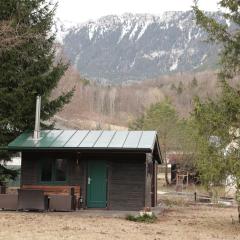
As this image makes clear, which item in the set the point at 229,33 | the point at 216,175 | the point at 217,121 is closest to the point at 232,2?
the point at 229,33

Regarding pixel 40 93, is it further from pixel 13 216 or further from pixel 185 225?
pixel 185 225

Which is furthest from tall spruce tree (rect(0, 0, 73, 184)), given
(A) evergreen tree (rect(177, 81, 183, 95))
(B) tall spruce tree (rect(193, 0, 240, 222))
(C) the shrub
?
(A) evergreen tree (rect(177, 81, 183, 95))

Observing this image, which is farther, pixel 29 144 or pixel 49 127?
pixel 49 127

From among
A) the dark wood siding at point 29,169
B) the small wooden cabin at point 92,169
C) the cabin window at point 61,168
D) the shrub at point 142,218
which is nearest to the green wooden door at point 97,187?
the small wooden cabin at point 92,169

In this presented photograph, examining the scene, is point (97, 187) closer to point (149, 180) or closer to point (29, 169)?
point (29, 169)

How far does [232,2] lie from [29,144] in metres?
9.17

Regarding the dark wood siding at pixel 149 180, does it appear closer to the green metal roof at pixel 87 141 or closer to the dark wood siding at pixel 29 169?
the green metal roof at pixel 87 141

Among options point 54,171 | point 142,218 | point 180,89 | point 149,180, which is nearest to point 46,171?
point 54,171

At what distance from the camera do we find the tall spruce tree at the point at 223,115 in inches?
579

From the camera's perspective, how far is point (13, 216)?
16.4m

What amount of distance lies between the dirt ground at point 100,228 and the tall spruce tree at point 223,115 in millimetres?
1474

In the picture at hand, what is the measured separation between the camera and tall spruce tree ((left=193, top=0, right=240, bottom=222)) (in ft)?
48.2

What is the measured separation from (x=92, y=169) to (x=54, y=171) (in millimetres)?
1498

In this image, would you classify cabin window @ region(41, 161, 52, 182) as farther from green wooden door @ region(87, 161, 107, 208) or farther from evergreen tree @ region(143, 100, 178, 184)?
evergreen tree @ region(143, 100, 178, 184)
